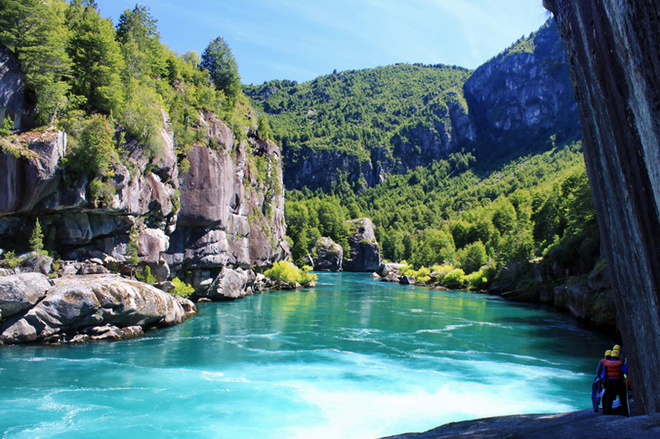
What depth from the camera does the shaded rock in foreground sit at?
5.22 meters

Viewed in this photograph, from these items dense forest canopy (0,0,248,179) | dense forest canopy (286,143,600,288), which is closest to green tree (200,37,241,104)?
dense forest canopy (0,0,248,179)

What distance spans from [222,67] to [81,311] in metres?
48.5

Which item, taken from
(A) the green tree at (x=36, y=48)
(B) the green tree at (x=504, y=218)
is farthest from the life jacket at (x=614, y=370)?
(B) the green tree at (x=504, y=218)

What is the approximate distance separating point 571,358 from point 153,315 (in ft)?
81.4

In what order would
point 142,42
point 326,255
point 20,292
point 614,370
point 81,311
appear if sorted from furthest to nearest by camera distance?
point 326,255 → point 142,42 → point 81,311 → point 20,292 → point 614,370

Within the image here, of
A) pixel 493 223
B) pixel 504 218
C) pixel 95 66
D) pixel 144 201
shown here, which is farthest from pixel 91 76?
pixel 493 223

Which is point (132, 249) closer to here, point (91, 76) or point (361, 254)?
point (91, 76)

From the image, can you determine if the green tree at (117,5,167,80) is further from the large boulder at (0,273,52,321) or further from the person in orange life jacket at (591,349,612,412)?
the person in orange life jacket at (591,349,612,412)

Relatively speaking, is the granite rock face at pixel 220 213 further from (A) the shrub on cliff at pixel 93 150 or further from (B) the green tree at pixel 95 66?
(A) the shrub on cliff at pixel 93 150

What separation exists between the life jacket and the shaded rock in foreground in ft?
4.06

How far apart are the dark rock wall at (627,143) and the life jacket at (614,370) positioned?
9.6 inches

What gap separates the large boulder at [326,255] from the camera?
10919 centimetres

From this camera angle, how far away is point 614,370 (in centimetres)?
842

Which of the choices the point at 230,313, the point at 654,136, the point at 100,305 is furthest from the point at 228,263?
the point at 654,136
